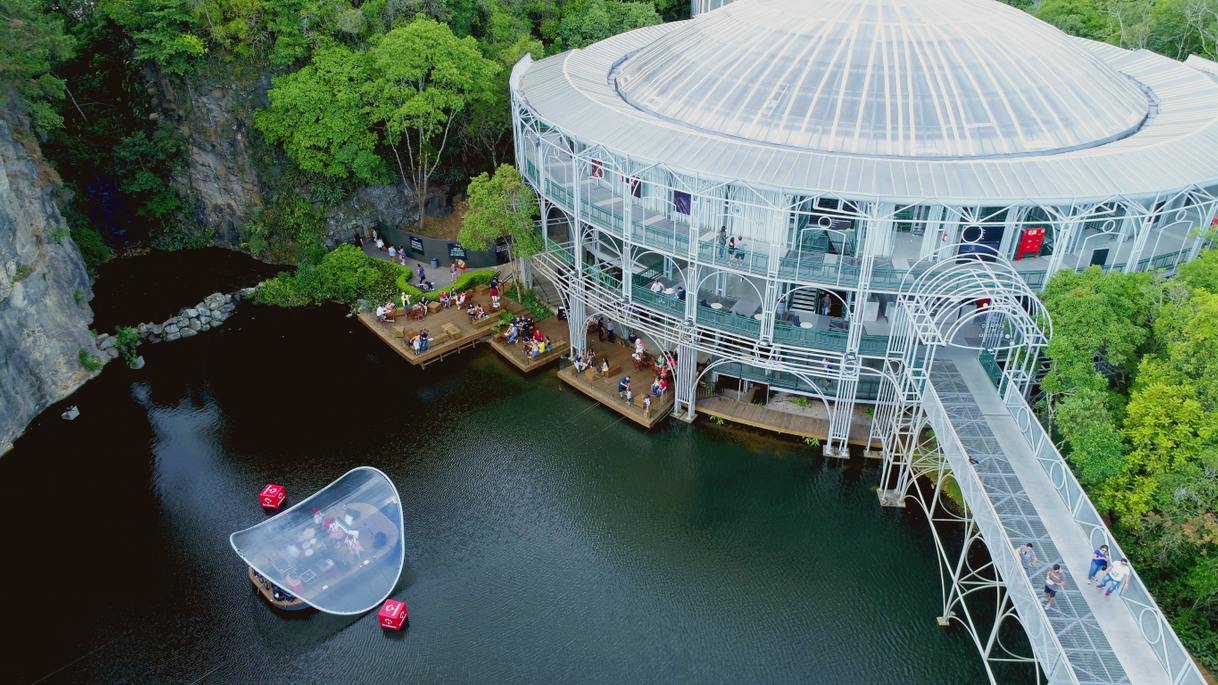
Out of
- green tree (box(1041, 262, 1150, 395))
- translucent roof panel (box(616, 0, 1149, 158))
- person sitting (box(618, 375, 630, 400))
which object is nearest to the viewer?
green tree (box(1041, 262, 1150, 395))

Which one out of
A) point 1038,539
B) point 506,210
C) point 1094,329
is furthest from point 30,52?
point 1038,539

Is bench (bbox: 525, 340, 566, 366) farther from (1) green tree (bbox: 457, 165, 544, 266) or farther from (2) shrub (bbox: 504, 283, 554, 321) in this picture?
(1) green tree (bbox: 457, 165, 544, 266)

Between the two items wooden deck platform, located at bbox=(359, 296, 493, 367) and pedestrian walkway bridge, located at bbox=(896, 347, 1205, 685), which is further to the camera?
wooden deck platform, located at bbox=(359, 296, 493, 367)

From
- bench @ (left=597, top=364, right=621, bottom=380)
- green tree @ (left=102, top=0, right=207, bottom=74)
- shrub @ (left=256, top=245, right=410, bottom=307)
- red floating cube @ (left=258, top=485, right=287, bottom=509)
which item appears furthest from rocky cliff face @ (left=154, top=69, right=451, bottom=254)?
red floating cube @ (left=258, top=485, right=287, bottom=509)

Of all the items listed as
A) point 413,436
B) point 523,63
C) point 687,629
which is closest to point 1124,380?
point 687,629

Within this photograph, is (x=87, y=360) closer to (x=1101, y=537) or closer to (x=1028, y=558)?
(x=1028, y=558)

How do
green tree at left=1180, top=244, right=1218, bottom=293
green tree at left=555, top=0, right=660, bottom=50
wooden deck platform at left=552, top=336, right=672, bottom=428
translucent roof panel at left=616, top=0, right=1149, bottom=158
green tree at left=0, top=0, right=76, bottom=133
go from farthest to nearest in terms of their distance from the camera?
green tree at left=555, top=0, right=660, bottom=50 < green tree at left=0, top=0, right=76, bottom=133 < wooden deck platform at left=552, top=336, right=672, bottom=428 < translucent roof panel at left=616, top=0, right=1149, bottom=158 < green tree at left=1180, top=244, right=1218, bottom=293

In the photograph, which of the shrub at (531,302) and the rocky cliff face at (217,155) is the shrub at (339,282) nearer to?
the shrub at (531,302)
